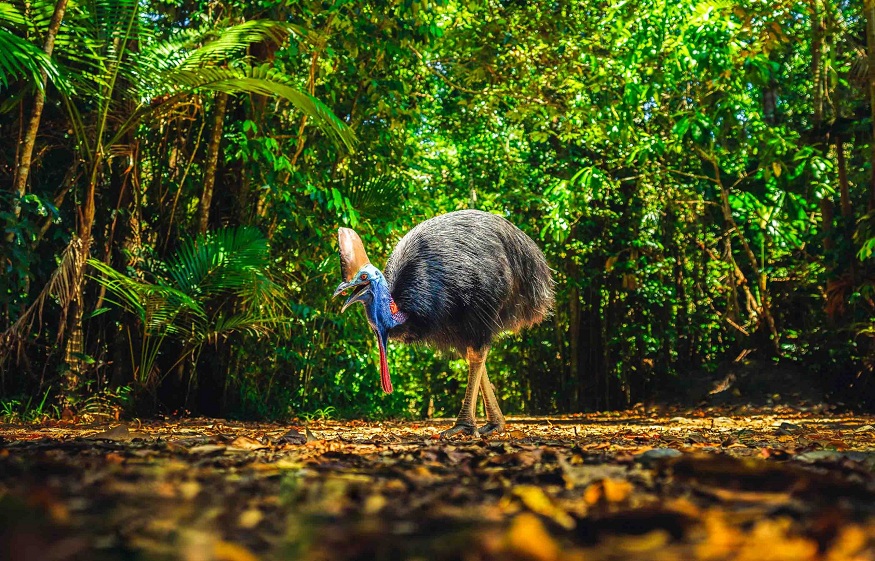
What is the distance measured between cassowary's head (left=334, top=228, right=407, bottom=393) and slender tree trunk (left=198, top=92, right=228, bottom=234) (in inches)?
107

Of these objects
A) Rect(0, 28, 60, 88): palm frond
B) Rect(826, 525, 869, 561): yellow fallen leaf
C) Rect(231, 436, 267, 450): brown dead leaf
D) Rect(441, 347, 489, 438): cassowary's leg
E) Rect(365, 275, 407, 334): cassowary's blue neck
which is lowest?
Rect(826, 525, 869, 561): yellow fallen leaf

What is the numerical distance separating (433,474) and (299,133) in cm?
593

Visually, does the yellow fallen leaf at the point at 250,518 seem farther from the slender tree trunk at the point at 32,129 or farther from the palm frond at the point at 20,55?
the slender tree trunk at the point at 32,129

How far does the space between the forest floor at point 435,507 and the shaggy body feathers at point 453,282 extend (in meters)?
2.48

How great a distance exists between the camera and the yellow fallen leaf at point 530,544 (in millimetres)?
1394

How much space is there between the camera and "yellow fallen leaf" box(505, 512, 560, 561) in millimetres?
1394

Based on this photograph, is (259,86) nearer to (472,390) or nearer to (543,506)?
(472,390)

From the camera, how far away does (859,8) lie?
9.90m

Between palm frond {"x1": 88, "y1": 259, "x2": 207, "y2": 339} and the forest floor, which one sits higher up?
palm frond {"x1": 88, "y1": 259, "x2": 207, "y2": 339}

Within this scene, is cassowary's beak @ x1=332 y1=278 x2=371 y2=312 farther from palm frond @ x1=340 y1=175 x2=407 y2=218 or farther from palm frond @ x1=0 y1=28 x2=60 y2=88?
palm frond @ x1=340 y1=175 x2=407 y2=218

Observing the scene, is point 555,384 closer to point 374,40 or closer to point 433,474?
point 374,40

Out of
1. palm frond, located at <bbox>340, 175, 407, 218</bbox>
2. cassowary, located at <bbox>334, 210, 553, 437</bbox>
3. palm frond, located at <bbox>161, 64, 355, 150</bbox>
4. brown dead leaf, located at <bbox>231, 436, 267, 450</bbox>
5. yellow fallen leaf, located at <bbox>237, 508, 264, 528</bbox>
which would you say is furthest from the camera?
palm frond, located at <bbox>340, 175, 407, 218</bbox>

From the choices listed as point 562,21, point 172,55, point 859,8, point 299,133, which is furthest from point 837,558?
point 859,8

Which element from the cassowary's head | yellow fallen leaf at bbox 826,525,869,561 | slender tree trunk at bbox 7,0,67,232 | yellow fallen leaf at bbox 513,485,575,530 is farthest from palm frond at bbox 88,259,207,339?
yellow fallen leaf at bbox 826,525,869,561
